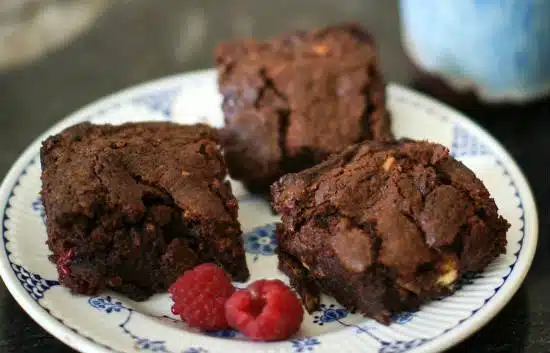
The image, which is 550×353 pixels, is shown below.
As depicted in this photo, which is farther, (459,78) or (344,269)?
(459,78)

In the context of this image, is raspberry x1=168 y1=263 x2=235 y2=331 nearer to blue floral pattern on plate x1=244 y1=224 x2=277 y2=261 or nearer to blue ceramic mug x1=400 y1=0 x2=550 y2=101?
blue floral pattern on plate x1=244 y1=224 x2=277 y2=261

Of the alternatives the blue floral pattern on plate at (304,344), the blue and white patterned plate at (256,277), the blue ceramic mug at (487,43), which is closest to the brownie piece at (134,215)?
the blue and white patterned plate at (256,277)

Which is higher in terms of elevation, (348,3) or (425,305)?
(348,3)

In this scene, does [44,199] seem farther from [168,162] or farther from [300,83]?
[300,83]

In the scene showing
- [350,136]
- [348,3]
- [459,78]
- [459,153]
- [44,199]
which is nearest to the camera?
[44,199]

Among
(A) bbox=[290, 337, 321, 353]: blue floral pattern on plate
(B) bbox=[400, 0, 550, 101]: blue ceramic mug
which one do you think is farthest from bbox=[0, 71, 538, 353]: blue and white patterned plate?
(B) bbox=[400, 0, 550, 101]: blue ceramic mug

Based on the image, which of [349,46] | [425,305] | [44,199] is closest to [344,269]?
[425,305]

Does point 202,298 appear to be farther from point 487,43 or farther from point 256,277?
point 487,43

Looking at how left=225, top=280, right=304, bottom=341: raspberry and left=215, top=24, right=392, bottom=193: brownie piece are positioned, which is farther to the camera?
left=215, top=24, right=392, bottom=193: brownie piece
